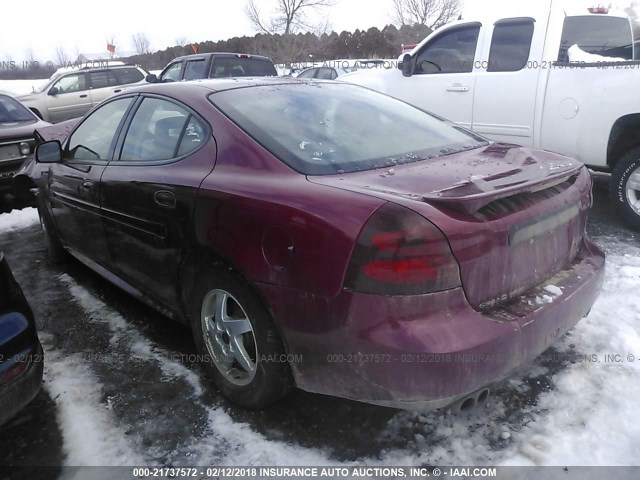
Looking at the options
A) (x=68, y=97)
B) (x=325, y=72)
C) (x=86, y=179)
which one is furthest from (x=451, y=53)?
(x=325, y=72)

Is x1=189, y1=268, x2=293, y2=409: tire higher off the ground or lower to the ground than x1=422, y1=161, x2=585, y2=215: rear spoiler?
lower

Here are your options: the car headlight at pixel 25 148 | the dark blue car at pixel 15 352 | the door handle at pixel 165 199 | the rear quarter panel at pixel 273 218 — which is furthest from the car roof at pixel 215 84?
the car headlight at pixel 25 148

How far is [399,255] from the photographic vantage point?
5.97 feet

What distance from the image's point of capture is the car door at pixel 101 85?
13.6 meters

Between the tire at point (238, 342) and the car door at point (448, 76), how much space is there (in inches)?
163

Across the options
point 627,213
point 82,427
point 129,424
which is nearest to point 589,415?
point 129,424

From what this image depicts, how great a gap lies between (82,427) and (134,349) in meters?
0.71

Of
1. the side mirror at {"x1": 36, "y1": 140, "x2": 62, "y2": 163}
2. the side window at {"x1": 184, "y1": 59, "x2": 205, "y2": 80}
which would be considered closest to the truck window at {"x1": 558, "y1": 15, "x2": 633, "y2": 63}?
the side mirror at {"x1": 36, "y1": 140, "x2": 62, "y2": 163}

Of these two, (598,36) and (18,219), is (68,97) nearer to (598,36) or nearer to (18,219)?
(18,219)

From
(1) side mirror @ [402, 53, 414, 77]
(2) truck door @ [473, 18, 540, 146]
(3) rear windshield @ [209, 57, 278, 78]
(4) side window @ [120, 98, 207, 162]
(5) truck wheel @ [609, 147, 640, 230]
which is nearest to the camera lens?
(4) side window @ [120, 98, 207, 162]

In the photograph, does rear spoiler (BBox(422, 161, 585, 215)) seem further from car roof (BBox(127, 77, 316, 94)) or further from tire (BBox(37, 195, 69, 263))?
tire (BBox(37, 195, 69, 263))

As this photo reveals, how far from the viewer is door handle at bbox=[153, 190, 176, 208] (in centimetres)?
260

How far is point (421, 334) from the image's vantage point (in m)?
1.83

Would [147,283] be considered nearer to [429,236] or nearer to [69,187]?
[69,187]
